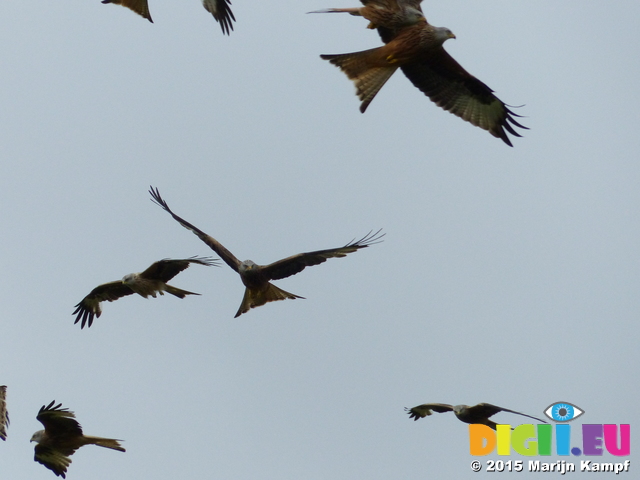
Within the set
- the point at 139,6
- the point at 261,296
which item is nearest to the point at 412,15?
the point at 261,296

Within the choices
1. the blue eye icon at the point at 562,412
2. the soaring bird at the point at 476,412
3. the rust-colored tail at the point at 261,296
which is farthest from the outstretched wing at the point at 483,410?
the rust-colored tail at the point at 261,296

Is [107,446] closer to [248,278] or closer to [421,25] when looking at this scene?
[248,278]

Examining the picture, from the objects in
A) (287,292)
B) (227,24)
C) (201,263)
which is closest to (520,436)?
(287,292)

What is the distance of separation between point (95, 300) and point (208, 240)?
2550 mm

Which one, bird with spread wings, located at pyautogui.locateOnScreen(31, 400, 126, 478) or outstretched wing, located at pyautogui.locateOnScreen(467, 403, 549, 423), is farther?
outstretched wing, located at pyautogui.locateOnScreen(467, 403, 549, 423)

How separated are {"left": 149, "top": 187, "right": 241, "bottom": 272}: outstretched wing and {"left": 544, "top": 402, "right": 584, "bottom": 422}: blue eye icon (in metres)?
4.39

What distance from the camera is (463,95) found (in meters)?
11.8

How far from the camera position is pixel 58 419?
1120 cm

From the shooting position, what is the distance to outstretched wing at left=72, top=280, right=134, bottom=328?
45.4ft

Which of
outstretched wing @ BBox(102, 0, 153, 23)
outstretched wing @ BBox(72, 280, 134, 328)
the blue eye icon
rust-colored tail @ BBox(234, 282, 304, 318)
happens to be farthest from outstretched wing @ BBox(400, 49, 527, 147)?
outstretched wing @ BBox(72, 280, 134, 328)

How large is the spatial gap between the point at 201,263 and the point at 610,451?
4987 mm

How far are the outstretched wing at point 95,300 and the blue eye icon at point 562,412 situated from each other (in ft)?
17.5

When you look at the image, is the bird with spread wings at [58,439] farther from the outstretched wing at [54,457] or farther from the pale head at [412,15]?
the pale head at [412,15]

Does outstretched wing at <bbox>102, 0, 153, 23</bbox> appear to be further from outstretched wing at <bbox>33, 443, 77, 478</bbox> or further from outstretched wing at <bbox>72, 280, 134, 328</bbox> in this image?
outstretched wing at <bbox>33, 443, 77, 478</bbox>
